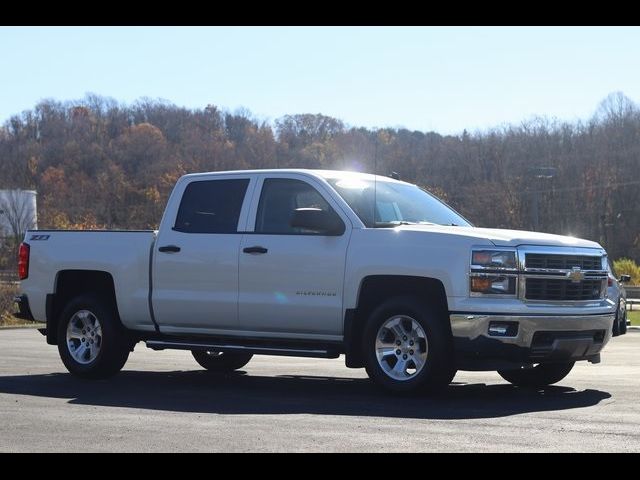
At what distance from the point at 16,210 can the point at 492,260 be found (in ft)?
229

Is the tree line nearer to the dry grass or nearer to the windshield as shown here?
the dry grass

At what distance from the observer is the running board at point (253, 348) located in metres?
11.4

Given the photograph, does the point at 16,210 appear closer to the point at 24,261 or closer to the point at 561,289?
the point at 24,261

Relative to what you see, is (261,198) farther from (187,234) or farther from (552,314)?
(552,314)

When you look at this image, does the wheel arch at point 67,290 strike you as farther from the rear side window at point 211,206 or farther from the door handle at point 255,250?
the door handle at point 255,250

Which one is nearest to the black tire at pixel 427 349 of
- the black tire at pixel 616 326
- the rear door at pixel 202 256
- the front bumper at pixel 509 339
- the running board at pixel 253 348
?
the front bumper at pixel 509 339

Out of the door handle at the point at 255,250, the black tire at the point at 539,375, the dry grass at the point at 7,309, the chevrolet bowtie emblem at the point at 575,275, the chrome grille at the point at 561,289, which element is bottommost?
the dry grass at the point at 7,309

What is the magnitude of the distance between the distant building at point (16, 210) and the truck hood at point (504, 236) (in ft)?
224

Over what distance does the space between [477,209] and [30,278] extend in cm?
8543

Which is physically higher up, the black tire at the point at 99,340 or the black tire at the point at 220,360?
the black tire at the point at 99,340

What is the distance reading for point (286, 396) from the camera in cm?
1125

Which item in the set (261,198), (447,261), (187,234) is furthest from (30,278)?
(447,261)

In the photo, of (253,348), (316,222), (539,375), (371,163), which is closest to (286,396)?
(253,348)

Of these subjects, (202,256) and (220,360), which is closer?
(202,256)
